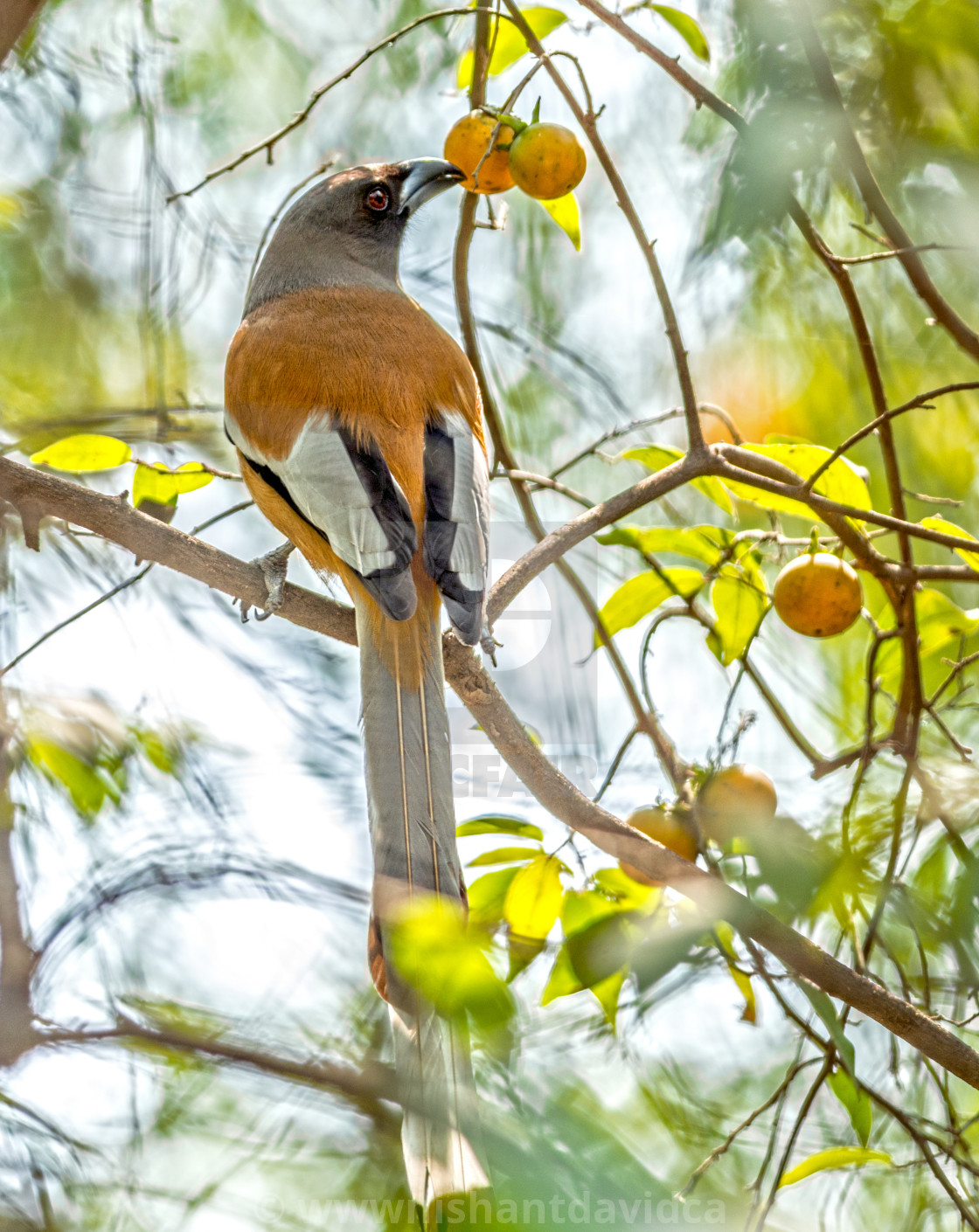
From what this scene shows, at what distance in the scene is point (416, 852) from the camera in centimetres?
207

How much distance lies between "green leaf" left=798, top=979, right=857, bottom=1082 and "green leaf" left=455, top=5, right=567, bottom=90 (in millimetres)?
2028

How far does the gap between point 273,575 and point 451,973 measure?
1.53 metres

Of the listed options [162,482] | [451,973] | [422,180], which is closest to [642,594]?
[162,482]

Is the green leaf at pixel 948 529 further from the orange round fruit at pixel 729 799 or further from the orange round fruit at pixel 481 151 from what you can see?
the orange round fruit at pixel 481 151

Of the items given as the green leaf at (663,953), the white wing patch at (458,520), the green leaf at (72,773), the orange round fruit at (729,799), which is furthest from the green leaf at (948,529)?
the green leaf at (72,773)

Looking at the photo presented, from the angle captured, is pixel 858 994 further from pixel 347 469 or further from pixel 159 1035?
pixel 347 469

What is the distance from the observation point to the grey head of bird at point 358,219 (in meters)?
3.58

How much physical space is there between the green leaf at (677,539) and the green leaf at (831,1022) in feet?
3.11

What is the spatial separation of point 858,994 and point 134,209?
301 centimetres

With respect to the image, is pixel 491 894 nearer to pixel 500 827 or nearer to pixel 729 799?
pixel 500 827

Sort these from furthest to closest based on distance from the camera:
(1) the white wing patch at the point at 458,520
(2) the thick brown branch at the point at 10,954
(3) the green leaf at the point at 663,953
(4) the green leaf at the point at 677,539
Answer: (4) the green leaf at the point at 677,539 < (1) the white wing patch at the point at 458,520 < (3) the green leaf at the point at 663,953 < (2) the thick brown branch at the point at 10,954

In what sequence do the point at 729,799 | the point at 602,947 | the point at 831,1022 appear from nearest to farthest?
the point at 831,1022, the point at 602,947, the point at 729,799

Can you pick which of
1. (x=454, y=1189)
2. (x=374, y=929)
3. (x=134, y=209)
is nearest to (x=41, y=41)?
(x=134, y=209)

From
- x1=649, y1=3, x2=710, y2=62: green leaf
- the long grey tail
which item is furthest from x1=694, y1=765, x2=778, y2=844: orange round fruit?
x1=649, y1=3, x2=710, y2=62: green leaf
